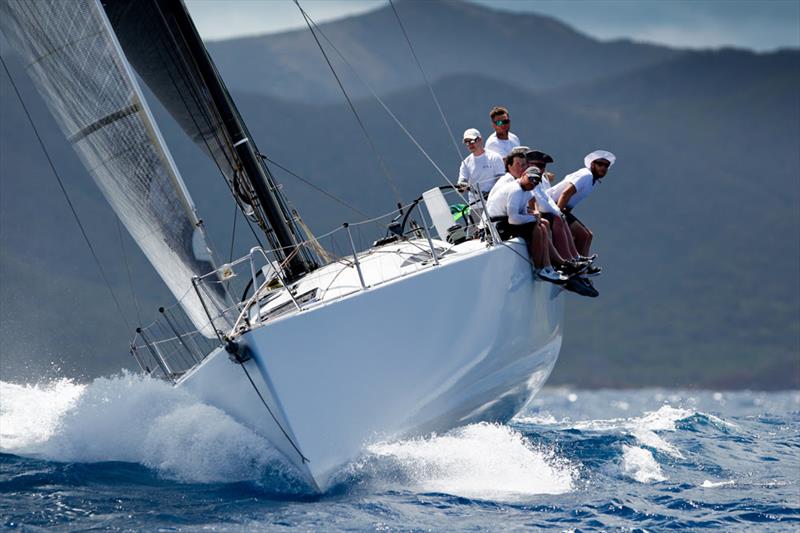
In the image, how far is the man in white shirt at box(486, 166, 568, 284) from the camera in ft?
29.8

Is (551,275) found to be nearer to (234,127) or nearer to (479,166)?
(479,166)

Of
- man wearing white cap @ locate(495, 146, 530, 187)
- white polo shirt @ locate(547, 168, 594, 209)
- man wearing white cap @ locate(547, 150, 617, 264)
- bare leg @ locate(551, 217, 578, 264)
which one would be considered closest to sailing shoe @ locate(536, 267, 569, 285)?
bare leg @ locate(551, 217, 578, 264)

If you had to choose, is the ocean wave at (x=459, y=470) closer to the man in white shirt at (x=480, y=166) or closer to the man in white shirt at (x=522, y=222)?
the man in white shirt at (x=522, y=222)

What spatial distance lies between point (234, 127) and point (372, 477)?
3.67 m

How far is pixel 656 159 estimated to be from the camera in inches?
2103

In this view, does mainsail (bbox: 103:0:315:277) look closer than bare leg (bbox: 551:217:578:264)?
No

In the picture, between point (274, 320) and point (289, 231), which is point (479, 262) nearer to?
point (274, 320)

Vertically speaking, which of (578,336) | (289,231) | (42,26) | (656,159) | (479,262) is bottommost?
(578,336)

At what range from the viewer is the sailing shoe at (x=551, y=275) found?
9.16 metres

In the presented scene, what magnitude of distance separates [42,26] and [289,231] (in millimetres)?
2717

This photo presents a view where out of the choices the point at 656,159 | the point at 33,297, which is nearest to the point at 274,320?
the point at 33,297

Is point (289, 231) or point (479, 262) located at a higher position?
point (289, 231)

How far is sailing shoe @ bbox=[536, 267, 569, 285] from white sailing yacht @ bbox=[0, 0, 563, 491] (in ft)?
0.54

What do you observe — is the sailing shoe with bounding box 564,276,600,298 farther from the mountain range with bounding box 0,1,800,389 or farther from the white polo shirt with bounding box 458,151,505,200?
the mountain range with bounding box 0,1,800,389
